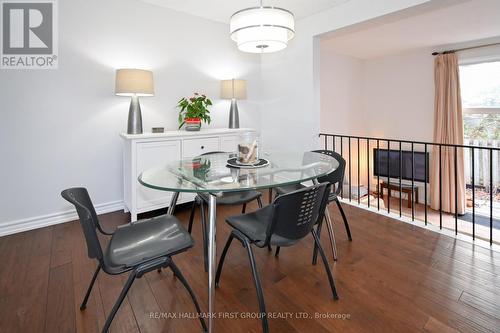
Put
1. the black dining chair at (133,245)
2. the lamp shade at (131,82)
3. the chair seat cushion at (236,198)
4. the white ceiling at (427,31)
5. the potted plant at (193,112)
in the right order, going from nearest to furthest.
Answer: the black dining chair at (133,245)
the chair seat cushion at (236,198)
the lamp shade at (131,82)
the potted plant at (193,112)
the white ceiling at (427,31)

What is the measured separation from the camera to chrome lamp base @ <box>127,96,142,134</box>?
9.34ft

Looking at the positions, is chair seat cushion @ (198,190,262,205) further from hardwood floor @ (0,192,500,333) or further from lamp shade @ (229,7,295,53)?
lamp shade @ (229,7,295,53)

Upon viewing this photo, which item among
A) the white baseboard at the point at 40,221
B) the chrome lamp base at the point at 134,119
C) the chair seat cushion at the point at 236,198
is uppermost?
the chrome lamp base at the point at 134,119

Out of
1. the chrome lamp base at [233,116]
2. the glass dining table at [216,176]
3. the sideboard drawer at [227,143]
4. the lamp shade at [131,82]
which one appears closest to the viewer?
the glass dining table at [216,176]

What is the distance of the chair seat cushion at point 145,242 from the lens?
53.4 inches

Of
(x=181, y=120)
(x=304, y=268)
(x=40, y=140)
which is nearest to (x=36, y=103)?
(x=40, y=140)

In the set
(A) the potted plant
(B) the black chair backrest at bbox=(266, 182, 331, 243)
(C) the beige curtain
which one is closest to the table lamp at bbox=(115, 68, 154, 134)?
(A) the potted plant

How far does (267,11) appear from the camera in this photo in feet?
5.84

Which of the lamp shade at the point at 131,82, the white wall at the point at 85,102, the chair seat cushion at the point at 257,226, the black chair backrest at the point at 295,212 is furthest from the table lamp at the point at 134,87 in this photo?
the black chair backrest at the point at 295,212

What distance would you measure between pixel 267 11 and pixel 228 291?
1.78 metres

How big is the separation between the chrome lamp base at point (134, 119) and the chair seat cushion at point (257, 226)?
1.68m

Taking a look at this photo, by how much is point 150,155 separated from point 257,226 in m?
1.60

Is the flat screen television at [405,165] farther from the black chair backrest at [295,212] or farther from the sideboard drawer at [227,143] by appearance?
the black chair backrest at [295,212]

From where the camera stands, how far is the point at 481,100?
4938mm
